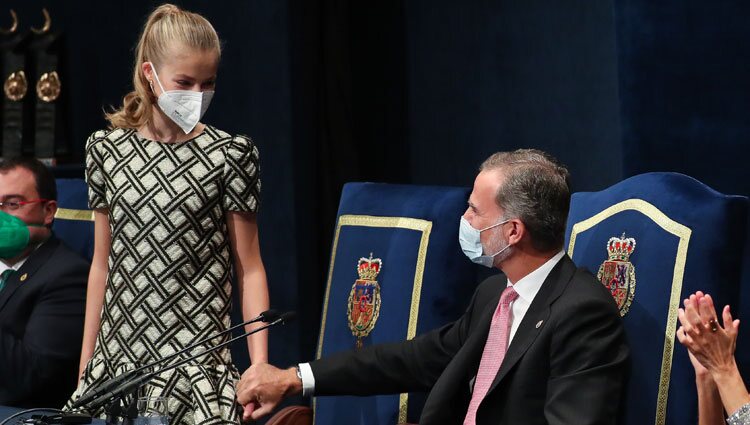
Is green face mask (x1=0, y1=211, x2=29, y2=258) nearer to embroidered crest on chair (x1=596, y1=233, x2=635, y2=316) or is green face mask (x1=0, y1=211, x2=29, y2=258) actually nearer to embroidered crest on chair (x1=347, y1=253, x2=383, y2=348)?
embroidered crest on chair (x1=347, y1=253, x2=383, y2=348)

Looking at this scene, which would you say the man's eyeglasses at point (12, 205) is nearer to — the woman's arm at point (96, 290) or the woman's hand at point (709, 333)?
the woman's arm at point (96, 290)

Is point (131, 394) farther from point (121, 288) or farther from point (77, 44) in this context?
point (77, 44)

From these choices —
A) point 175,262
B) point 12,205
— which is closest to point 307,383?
point 175,262

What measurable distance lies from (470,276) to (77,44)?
2604 millimetres

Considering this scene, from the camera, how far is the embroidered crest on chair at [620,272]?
2.49 meters

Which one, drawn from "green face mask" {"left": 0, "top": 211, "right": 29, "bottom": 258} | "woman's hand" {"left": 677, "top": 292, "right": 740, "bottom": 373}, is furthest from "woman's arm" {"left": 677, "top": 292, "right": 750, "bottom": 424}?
"green face mask" {"left": 0, "top": 211, "right": 29, "bottom": 258}

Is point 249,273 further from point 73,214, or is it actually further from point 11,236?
point 73,214

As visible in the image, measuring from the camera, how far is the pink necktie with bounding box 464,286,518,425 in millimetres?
2516

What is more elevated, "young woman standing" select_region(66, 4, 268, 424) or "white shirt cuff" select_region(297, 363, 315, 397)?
"young woman standing" select_region(66, 4, 268, 424)

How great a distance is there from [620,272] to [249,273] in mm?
839

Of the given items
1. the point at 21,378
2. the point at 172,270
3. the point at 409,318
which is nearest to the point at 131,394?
the point at 172,270

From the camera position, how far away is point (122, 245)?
2773 mm

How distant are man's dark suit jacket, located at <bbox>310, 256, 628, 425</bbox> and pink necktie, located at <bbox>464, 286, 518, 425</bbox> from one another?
0.08 feet

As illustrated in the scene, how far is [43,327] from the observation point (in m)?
3.46
